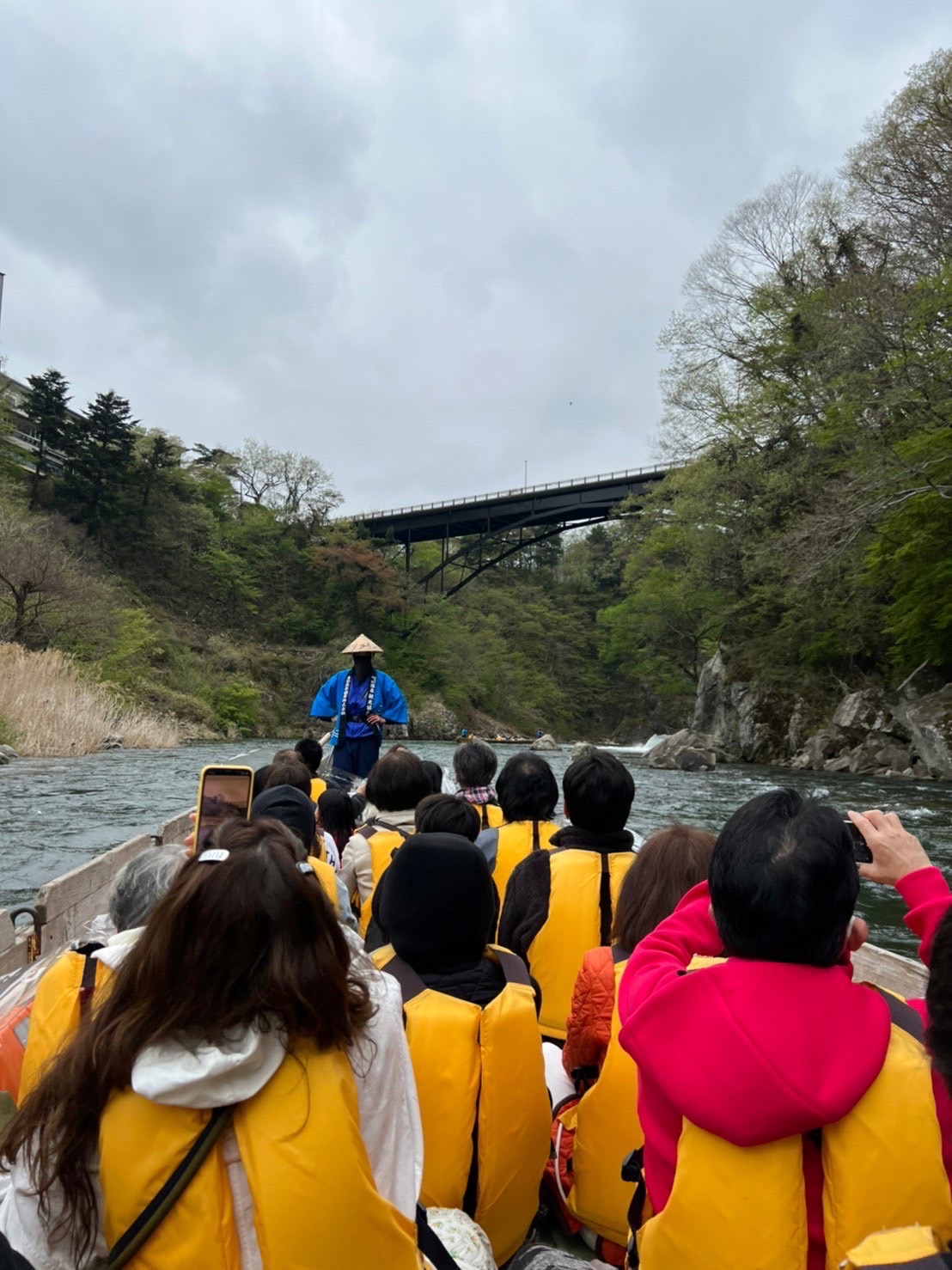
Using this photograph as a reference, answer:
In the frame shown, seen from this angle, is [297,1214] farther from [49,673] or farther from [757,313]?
[757,313]

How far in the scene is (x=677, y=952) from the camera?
1344 mm

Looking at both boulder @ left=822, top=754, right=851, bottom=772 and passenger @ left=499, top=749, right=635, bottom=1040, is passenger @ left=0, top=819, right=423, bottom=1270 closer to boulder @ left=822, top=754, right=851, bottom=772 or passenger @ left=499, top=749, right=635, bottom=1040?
passenger @ left=499, top=749, right=635, bottom=1040

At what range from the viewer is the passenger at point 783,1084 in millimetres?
1021

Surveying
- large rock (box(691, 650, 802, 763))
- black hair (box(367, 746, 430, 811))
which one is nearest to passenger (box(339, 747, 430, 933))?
black hair (box(367, 746, 430, 811))

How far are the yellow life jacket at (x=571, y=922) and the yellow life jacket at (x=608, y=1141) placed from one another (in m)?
0.54

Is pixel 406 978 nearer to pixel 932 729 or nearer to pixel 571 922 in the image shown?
pixel 571 922

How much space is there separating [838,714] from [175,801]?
514 inches

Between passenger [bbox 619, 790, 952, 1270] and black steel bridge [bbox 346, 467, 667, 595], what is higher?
black steel bridge [bbox 346, 467, 667, 595]

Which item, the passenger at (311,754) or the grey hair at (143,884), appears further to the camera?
the passenger at (311,754)

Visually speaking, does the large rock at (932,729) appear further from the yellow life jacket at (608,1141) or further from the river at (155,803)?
the yellow life jacket at (608,1141)

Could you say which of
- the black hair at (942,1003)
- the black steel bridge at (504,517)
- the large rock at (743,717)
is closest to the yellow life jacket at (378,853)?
the black hair at (942,1003)

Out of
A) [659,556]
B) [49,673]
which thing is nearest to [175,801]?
[49,673]

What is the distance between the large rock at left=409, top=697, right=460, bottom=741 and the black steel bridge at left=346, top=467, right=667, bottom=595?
5499 millimetres

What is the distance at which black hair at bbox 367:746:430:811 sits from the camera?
11.6 feet
